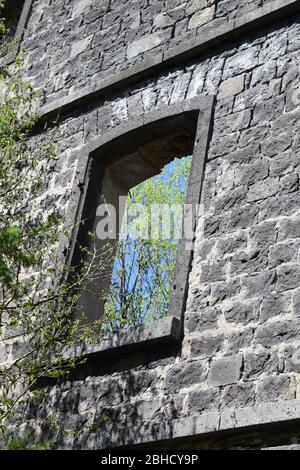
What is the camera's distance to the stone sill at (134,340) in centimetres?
568

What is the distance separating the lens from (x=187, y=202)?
6234mm

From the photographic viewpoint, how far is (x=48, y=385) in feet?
20.4

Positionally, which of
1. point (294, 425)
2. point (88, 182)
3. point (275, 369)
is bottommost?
point (294, 425)

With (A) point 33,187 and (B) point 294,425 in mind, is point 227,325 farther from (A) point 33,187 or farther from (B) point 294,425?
(A) point 33,187

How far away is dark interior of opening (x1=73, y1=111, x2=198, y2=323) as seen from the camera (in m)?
6.89

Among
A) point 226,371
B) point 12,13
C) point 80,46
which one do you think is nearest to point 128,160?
point 80,46

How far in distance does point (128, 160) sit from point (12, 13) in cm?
321

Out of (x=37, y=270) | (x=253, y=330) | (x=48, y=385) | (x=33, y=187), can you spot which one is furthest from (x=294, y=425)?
(x=33, y=187)

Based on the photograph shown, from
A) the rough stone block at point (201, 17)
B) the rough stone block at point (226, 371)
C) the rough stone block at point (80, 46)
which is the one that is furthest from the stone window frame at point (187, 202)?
the rough stone block at point (80, 46)

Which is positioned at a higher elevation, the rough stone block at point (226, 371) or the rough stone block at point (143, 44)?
the rough stone block at point (143, 44)

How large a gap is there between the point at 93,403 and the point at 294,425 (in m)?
1.58

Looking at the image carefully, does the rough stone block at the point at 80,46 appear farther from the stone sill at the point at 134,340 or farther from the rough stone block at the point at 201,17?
the stone sill at the point at 134,340

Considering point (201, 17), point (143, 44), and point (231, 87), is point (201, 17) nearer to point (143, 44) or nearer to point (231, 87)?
point (143, 44)

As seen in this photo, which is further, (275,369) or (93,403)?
(93,403)
